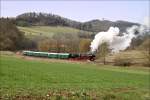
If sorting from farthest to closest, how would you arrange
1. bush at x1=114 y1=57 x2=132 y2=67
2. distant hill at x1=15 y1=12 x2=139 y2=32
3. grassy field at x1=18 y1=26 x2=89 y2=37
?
grassy field at x1=18 y1=26 x2=89 y2=37, distant hill at x1=15 y1=12 x2=139 y2=32, bush at x1=114 y1=57 x2=132 y2=67

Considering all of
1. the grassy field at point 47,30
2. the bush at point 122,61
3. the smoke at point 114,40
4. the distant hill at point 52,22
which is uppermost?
the distant hill at point 52,22

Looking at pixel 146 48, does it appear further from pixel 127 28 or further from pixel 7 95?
pixel 7 95

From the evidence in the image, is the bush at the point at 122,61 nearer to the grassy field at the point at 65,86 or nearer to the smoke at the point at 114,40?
the smoke at the point at 114,40

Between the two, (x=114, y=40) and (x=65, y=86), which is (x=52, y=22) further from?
(x=65, y=86)

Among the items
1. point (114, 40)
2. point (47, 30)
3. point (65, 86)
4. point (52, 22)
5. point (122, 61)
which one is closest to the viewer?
point (65, 86)

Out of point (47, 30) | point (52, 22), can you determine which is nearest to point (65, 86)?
point (52, 22)

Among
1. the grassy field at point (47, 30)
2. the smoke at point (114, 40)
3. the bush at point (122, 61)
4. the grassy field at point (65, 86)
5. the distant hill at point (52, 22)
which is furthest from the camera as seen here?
the grassy field at point (47, 30)

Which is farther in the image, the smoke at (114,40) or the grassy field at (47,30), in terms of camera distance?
the grassy field at (47,30)

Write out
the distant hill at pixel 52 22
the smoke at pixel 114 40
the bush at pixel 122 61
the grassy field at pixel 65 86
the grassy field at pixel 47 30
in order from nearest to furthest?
1. the grassy field at pixel 65 86
2. the bush at pixel 122 61
3. the smoke at pixel 114 40
4. the distant hill at pixel 52 22
5. the grassy field at pixel 47 30

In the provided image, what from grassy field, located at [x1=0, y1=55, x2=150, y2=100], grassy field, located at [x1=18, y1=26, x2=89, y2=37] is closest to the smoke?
grassy field, located at [x1=18, y1=26, x2=89, y2=37]

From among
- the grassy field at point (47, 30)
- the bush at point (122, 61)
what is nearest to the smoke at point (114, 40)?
the bush at point (122, 61)

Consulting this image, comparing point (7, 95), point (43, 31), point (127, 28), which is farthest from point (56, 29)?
point (7, 95)

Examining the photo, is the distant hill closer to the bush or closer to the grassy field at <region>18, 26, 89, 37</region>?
the grassy field at <region>18, 26, 89, 37</region>

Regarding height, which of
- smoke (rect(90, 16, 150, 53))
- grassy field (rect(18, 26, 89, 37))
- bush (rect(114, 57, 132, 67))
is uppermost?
grassy field (rect(18, 26, 89, 37))
